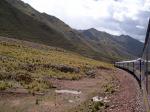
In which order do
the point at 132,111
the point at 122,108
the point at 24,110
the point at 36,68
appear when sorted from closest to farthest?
1. the point at 132,111
2. the point at 122,108
3. the point at 24,110
4. the point at 36,68

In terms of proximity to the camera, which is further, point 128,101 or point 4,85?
point 4,85

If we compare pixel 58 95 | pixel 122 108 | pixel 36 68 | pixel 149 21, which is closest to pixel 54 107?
pixel 58 95

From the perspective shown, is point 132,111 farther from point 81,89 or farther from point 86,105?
point 81,89

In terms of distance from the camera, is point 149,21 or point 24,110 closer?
point 149,21

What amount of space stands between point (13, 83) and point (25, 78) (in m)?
4.47

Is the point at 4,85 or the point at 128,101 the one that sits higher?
the point at 128,101

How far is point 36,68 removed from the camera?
5816cm

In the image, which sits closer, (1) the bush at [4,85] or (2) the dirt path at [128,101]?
(2) the dirt path at [128,101]

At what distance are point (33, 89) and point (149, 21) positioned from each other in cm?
2583

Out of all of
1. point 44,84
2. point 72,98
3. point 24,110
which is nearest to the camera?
point 24,110

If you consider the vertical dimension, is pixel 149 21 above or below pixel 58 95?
above

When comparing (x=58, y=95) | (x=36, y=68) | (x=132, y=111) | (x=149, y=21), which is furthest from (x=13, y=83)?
(x=149, y=21)

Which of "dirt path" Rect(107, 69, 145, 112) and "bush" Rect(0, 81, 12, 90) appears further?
"bush" Rect(0, 81, 12, 90)

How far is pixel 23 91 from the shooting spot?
37812mm
